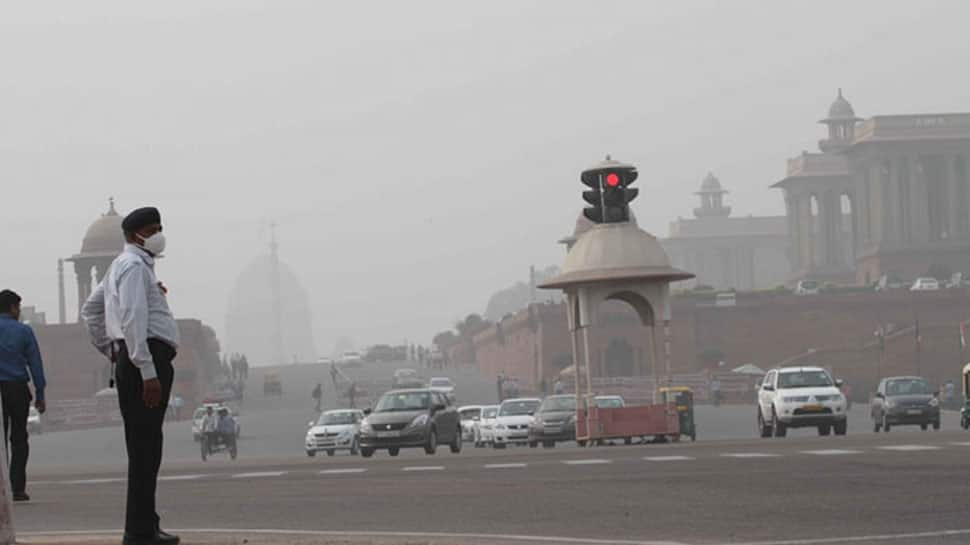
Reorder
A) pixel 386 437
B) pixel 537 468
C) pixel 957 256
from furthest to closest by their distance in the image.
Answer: pixel 957 256 < pixel 386 437 < pixel 537 468

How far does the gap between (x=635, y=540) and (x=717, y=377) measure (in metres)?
80.5

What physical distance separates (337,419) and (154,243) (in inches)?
1479

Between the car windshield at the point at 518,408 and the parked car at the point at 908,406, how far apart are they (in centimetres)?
794

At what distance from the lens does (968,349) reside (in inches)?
3770

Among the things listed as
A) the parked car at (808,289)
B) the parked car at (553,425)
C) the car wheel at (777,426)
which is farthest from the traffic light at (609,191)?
the parked car at (808,289)

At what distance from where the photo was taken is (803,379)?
41219 mm

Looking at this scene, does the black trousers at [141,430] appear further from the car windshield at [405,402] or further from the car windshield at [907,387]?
the car windshield at [907,387]

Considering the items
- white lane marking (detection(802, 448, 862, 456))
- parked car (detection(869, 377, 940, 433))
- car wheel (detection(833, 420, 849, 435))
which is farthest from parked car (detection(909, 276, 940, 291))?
white lane marking (detection(802, 448, 862, 456))

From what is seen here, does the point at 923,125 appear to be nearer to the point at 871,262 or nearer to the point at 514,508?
the point at 871,262

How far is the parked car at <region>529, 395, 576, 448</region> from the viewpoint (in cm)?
4431

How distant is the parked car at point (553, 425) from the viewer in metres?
44.3

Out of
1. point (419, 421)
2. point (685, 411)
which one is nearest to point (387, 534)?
point (419, 421)

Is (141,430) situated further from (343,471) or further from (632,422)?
(632,422)

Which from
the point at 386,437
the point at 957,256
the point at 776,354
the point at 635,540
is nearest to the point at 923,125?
the point at 957,256
